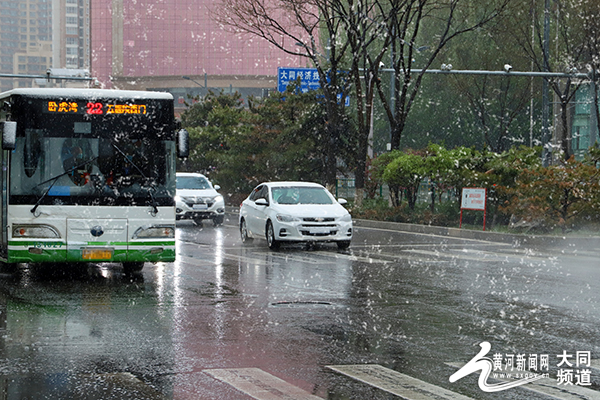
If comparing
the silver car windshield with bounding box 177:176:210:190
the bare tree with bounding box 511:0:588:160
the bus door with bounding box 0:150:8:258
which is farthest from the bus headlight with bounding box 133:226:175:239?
the bare tree with bounding box 511:0:588:160

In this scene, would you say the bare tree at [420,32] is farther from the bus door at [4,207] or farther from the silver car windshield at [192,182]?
the bus door at [4,207]

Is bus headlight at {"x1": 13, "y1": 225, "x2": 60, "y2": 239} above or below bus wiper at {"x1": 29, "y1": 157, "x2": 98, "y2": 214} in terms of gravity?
below

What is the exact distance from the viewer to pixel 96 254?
43.3 ft

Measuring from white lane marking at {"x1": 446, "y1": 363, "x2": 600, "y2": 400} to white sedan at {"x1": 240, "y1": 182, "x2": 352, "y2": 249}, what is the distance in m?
12.7

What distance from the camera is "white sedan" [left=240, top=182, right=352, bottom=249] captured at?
776 inches

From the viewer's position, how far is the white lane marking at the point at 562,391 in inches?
259

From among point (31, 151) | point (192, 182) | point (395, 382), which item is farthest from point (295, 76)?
point (395, 382)

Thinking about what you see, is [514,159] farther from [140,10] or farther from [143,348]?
[140,10]

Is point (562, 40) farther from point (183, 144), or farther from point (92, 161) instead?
point (92, 161)

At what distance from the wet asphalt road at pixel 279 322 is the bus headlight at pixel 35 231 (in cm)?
75

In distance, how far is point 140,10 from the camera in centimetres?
13438
